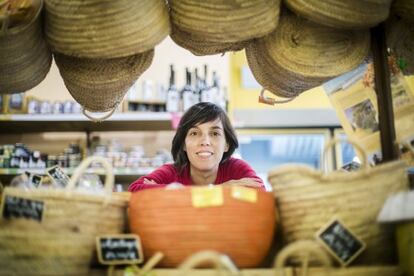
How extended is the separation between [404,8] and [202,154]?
4.05ft

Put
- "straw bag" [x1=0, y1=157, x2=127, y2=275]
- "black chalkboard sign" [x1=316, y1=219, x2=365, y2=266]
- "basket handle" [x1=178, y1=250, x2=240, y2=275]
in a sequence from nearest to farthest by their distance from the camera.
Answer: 1. "basket handle" [x1=178, y1=250, x2=240, y2=275]
2. "straw bag" [x1=0, y1=157, x2=127, y2=275]
3. "black chalkboard sign" [x1=316, y1=219, x2=365, y2=266]

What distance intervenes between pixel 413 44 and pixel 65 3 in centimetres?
141

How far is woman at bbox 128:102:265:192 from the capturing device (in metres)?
2.58

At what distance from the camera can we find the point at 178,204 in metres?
1.30

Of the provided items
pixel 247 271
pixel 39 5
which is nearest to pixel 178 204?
pixel 247 271

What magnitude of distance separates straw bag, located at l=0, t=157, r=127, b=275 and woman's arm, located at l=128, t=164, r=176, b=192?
1.04 m

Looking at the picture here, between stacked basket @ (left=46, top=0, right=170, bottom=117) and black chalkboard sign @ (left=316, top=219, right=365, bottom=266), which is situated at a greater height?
stacked basket @ (left=46, top=0, right=170, bottom=117)

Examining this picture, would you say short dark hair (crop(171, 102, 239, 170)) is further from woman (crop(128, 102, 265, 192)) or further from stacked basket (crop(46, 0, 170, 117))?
stacked basket (crop(46, 0, 170, 117))

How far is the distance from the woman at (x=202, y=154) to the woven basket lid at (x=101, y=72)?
684 millimetres

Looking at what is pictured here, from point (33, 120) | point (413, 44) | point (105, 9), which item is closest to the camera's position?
point (105, 9)

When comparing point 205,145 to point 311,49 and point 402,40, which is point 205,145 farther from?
point 402,40

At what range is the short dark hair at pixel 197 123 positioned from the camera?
103 inches

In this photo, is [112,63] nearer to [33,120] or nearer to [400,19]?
[400,19]

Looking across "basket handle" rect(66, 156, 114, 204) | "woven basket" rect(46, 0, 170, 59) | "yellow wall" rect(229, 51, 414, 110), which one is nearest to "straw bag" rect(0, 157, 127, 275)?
"basket handle" rect(66, 156, 114, 204)
